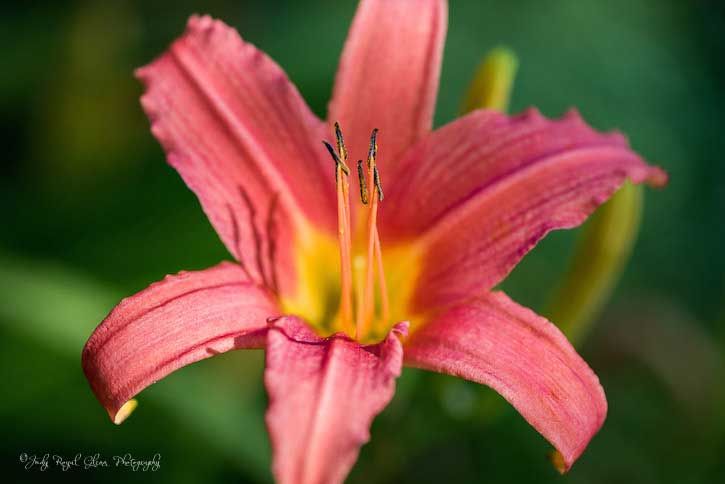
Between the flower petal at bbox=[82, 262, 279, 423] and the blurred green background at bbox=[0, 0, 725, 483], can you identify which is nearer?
the flower petal at bbox=[82, 262, 279, 423]

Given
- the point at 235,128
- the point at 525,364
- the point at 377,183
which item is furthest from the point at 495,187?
the point at 235,128

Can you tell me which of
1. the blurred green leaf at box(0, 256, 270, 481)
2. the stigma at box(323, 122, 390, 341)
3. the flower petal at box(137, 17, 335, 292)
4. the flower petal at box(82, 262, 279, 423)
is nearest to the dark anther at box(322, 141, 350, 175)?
the stigma at box(323, 122, 390, 341)

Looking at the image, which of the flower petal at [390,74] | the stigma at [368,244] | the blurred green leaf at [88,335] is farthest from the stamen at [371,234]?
the blurred green leaf at [88,335]

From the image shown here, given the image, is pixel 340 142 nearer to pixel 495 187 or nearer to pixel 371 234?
pixel 371 234

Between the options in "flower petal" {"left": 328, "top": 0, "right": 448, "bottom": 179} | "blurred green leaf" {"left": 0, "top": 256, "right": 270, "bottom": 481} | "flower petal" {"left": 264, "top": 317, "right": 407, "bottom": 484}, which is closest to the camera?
"flower petal" {"left": 264, "top": 317, "right": 407, "bottom": 484}

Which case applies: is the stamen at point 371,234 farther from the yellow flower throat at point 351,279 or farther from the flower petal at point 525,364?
the flower petal at point 525,364

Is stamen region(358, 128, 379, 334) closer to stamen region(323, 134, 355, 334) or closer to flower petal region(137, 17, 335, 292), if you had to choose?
stamen region(323, 134, 355, 334)

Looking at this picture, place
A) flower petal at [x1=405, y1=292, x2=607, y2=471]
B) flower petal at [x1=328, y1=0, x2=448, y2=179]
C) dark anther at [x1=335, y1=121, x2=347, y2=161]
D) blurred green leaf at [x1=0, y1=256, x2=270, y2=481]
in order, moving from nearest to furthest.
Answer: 1. flower petal at [x1=405, y1=292, x2=607, y2=471]
2. dark anther at [x1=335, y1=121, x2=347, y2=161]
3. flower petal at [x1=328, y1=0, x2=448, y2=179]
4. blurred green leaf at [x1=0, y1=256, x2=270, y2=481]
